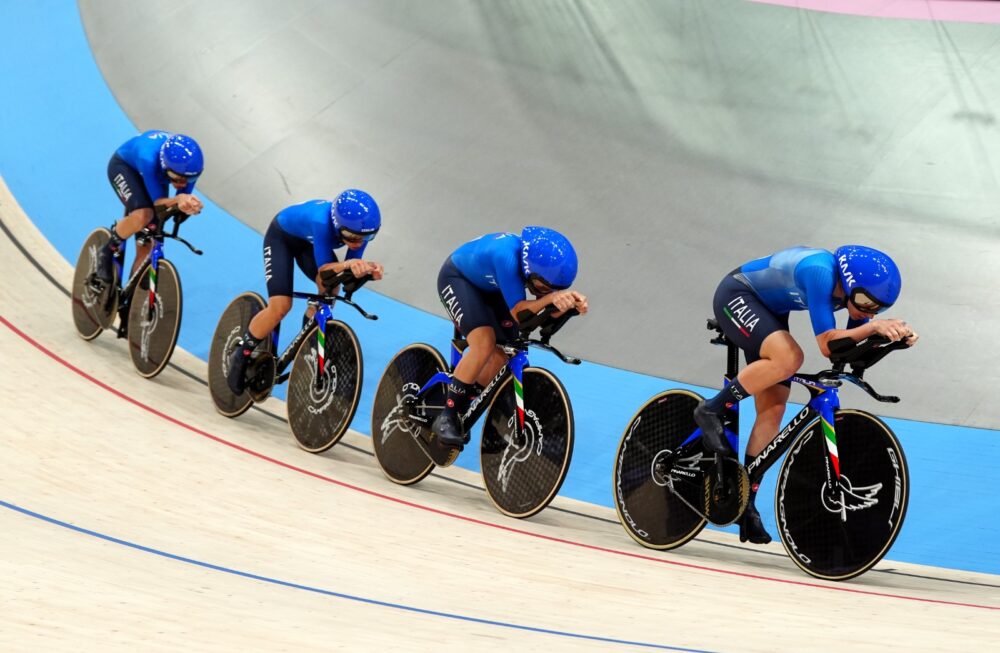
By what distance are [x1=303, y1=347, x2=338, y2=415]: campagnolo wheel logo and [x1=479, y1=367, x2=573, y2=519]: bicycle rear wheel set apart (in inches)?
31.8

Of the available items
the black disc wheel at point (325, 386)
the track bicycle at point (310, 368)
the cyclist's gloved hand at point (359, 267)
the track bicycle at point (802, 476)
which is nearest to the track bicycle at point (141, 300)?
the track bicycle at point (310, 368)

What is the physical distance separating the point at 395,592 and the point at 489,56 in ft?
20.3

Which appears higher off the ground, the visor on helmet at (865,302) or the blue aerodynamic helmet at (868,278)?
the blue aerodynamic helmet at (868,278)

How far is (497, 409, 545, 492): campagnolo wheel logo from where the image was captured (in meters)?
4.49

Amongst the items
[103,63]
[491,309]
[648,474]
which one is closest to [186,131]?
[103,63]

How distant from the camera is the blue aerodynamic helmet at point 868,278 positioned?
371 centimetres

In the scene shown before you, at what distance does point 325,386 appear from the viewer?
5176 mm

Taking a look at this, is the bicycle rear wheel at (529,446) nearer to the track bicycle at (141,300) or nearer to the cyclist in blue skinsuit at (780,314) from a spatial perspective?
the cyclist in blue skinsuit at (780,314)

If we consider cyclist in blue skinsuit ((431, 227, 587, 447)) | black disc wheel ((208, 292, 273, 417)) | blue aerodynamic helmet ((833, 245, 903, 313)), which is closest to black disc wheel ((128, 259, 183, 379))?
black disc wheel ((208, 292, 273, 417))

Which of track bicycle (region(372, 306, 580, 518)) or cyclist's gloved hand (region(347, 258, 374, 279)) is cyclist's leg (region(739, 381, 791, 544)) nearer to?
track bicycle (region(372, 306, 580, 518))

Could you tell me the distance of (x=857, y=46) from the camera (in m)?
8.56

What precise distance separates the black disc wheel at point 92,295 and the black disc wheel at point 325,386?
1.37 metres

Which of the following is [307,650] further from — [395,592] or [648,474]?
[648,474]

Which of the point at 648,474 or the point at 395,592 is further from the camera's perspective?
the point at 648,474
